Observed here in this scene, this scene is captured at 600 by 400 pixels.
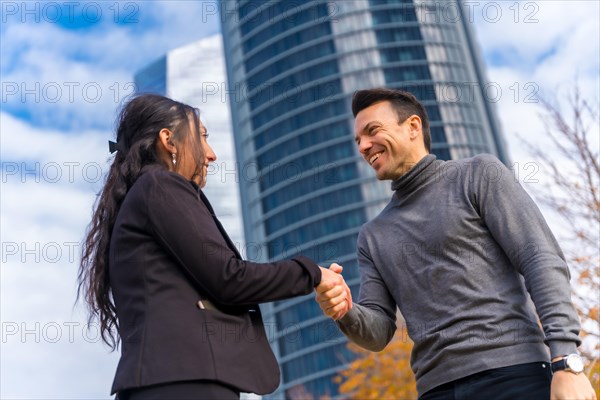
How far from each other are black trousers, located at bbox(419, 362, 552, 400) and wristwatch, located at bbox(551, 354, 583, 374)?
0.17m

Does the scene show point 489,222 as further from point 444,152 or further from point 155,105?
point 444,152

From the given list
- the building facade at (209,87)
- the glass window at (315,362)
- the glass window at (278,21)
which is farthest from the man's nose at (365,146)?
the building facade at (209,87)

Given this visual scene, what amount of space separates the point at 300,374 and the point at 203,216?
2806 inches

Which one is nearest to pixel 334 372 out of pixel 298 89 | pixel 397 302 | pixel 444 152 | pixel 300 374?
pixel 300 374

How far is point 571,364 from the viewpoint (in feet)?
9.48

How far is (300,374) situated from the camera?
7219 cm

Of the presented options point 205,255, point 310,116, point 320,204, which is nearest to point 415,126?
point 205,255

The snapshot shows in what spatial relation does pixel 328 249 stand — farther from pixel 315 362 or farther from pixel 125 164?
pixel 125 164

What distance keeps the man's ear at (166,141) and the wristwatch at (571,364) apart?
169 centimetres

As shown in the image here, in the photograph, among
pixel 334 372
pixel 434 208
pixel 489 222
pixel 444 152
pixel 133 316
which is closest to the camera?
pixel 133 316

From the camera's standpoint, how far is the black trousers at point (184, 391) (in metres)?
2.50

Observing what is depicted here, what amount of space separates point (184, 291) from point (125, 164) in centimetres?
63

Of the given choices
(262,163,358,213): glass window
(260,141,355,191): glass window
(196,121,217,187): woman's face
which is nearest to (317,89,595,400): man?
(196,121,217,187): woman's face

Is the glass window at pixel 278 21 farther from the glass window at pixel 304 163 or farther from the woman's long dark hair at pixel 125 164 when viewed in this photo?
the woman's long dark hair at pixel 125 164
